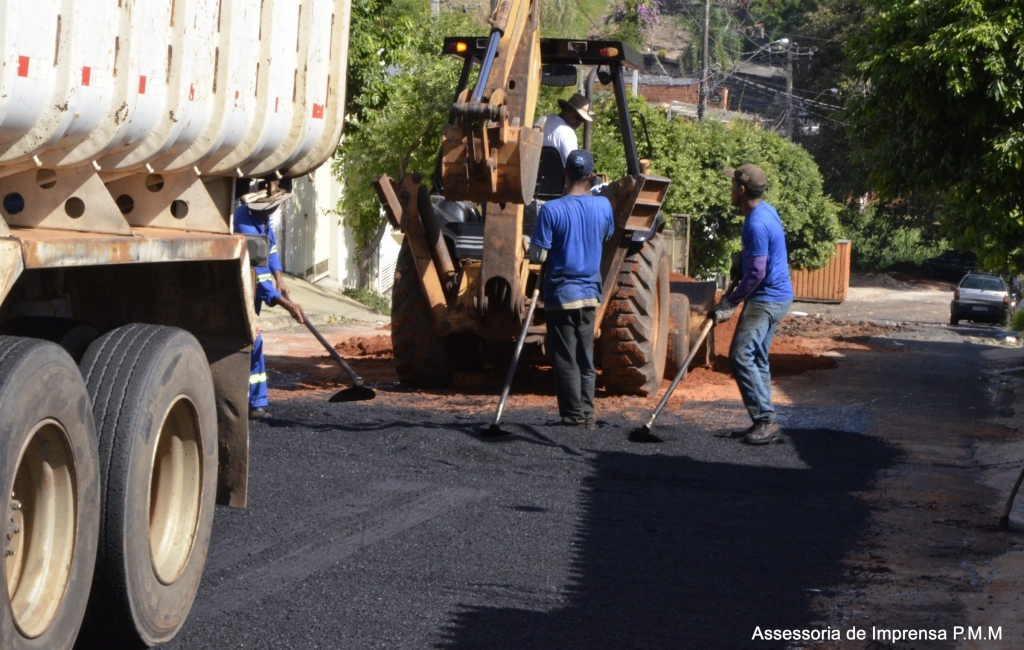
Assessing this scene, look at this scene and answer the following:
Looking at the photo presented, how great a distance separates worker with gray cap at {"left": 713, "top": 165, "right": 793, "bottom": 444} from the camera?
8.37 m

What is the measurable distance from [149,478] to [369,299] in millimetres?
20622

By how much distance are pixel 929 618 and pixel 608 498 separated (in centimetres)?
218

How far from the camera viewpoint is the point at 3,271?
303cm

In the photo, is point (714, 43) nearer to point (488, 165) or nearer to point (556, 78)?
point (556, 78)

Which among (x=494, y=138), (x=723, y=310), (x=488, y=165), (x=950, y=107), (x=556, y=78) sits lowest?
(x=723, y=310)

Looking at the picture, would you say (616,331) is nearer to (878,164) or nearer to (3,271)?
(878,164)

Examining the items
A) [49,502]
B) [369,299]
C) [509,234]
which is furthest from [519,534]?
[369,299]

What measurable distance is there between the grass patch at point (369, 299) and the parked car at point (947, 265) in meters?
29.5

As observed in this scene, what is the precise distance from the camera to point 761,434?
332 inches

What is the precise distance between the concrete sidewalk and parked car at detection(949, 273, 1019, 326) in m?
15.9

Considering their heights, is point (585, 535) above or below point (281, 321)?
below

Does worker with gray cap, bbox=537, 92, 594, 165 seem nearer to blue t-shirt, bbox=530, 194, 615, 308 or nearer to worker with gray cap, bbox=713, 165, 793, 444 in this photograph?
blue t-shirt, bbox=530, 194, 615, 308

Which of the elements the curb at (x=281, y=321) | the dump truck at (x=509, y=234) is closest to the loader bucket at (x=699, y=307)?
the dump truck at (x=509, y=234)

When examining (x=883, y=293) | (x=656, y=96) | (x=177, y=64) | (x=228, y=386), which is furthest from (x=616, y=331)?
(x=656, y=96)
